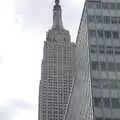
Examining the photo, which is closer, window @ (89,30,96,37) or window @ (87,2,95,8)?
window @ (89,30,96,37)

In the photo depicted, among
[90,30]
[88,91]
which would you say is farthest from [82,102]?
[90,30]

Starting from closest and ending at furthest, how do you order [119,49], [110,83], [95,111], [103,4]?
[95,111] → [110,83] → [119,49] → [103,4]

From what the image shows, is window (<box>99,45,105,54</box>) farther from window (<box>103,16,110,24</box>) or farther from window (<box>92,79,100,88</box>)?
window (<box>92,79,100,88</box>)

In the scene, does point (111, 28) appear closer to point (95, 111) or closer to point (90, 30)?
point (90, 30)

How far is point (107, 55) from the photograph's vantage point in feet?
209

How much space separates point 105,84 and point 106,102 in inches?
127

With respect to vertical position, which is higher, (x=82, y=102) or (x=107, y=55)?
(x=107, y=55)

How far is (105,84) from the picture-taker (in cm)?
6034

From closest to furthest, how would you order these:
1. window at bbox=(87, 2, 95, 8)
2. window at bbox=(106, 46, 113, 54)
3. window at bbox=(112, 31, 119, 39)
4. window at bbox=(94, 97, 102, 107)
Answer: window at bbox=(94, 97, 102, 107) < window at bbox=(106, 46, 113, 54) < window at bbox=(112, 31, 119, 39) < window at bbox=(87, 2, 95, 8)

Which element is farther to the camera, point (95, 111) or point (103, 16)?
point (103, 16)

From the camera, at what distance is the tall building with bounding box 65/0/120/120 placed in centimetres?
5812

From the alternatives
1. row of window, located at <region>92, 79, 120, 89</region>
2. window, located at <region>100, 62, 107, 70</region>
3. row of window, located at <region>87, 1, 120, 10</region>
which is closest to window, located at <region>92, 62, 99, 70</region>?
window, located at <region>100, 62, 107, 70</region>

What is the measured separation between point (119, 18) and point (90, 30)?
5920 millimetres

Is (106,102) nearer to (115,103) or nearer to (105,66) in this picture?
(115,103)
